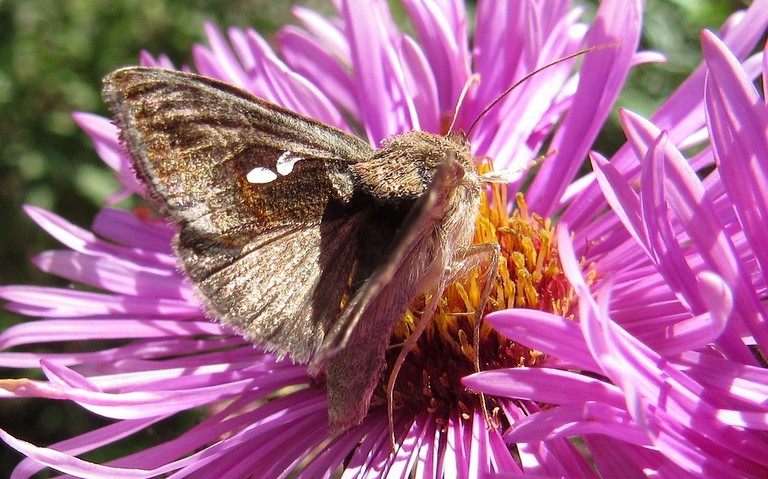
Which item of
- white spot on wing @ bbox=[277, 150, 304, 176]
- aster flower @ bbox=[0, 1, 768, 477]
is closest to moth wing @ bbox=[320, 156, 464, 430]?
aster flower @ bbox=[0, 1, 768, 477]

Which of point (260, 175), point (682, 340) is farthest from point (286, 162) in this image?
point (682, 340)

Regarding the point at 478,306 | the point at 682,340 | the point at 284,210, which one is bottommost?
the point at 682,340

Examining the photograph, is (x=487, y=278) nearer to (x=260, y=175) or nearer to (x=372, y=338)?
(x=372, y=338)

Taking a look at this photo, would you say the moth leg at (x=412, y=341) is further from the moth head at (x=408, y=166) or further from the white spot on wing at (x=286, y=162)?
the white spot on wing at (x=286, y=162)

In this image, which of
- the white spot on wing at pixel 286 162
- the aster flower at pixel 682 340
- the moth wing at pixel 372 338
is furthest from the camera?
the white spot on wing at pixel 286 162

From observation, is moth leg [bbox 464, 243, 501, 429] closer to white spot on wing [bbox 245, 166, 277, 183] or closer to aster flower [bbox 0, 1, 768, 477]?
aster flower [bbox 0, 1, 768, 477]

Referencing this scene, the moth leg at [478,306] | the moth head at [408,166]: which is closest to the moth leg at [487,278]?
the moth leg at [478,306]

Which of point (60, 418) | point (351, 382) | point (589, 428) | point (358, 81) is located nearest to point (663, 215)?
point (589, 428)

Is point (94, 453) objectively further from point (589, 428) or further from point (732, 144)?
point (732, 144)
